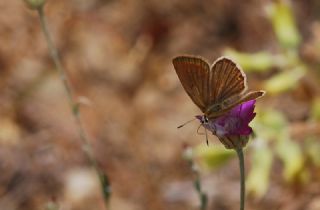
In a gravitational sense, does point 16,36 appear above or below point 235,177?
above

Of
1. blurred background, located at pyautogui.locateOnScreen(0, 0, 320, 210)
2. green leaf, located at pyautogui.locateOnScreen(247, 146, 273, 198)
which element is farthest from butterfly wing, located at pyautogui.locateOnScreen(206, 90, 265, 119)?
green leaf, located at pyautogui.locateOnScreen(247, 146, 273, 198)

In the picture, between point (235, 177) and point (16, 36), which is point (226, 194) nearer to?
point (235, 177)

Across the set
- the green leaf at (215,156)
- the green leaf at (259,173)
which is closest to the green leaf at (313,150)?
the green leaf at (259,173)

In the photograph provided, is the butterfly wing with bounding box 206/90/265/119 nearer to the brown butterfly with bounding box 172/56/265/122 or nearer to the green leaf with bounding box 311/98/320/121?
the brown butterfly with bounding box 172/56/265/122


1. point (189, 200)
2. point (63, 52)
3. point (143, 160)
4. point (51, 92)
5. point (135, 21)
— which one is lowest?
point (189, 200)

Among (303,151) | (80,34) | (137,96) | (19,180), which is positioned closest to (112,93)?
(137,96)

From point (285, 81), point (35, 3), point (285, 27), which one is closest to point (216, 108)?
point (35, 3)
